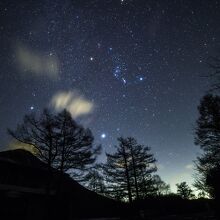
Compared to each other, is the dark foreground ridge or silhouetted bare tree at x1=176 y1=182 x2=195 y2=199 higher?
silhouetted bare tree at x1=176 y1=182 x2=195 y2=199

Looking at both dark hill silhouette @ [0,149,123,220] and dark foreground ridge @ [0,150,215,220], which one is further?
dark foreground ridge @ [0,150,215,220]

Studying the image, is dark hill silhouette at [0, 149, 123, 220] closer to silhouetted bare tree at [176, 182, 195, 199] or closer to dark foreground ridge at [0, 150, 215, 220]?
dark foreground ridge at [0, 150, 215, 220]

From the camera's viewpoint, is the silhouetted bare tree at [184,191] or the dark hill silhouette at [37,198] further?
the silhouetted bare tree at [184,191]

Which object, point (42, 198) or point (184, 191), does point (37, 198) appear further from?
point (184, 191)

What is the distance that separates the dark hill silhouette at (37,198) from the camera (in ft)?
48.4

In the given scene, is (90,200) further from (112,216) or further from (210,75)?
(210,75)

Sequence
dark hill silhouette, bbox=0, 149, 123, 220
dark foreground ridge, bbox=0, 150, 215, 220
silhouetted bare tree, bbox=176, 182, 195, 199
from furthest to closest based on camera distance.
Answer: silhouetted bare tree, bbox=176, 182, 195, 199, dark foreground ridge, bbox=0, 150, 215, 220, dark hill silhouette, bbox=0, 149, 123, 220

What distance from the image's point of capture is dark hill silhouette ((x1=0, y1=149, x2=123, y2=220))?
14766mm

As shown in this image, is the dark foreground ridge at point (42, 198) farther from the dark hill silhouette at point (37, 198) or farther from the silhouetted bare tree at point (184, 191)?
the silhouetted bare tree at point (184, 191)

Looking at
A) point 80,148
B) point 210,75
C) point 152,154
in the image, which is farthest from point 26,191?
point 152,154

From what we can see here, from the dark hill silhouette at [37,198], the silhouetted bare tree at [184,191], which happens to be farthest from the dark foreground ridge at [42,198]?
the silhouetted bare tree at [184,191]

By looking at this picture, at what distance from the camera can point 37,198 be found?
17.5 m

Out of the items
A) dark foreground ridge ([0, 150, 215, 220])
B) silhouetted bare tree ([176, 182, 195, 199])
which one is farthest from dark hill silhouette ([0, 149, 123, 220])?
silhouetted bare tree ([176, 182, 195, 199])

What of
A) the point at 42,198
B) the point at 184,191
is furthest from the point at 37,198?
the point at 184,191
